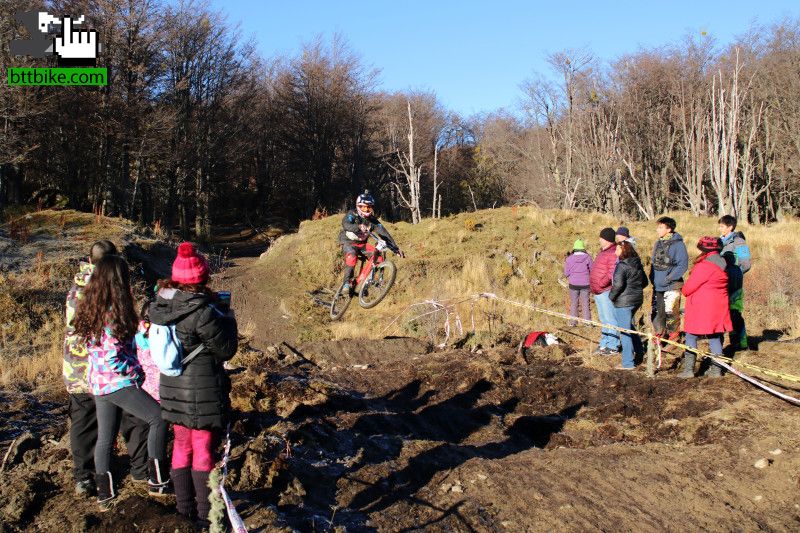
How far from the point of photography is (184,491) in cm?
414

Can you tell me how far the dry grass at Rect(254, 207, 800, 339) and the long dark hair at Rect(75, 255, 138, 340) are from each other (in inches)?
345

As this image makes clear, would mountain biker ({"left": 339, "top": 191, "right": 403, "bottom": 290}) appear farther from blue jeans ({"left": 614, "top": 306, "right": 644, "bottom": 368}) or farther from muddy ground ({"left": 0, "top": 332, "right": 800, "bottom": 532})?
blue jeans ({"left": 614, "top": 306, "right": 644, "bottom": 368})

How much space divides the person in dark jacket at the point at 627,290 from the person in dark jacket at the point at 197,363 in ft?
21.6

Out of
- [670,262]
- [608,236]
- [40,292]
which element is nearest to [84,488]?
[608,236]

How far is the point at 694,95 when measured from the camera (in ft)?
125

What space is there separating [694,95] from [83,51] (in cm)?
3188

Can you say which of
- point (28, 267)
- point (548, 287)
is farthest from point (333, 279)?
point (28, 267)

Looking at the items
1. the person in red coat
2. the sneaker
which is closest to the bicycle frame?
the person in red coat

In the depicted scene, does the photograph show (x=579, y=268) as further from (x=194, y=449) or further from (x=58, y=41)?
(x=58, y=41)

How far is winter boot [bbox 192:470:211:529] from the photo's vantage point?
4016mm

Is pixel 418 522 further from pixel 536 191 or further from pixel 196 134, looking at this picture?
pixel 536 191

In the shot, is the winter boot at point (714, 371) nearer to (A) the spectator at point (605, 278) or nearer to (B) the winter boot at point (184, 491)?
(A) the spectator at point (605, 278)

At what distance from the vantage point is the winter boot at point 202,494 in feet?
13.2

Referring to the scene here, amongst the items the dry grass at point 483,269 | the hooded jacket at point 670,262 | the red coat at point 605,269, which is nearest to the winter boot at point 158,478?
the red coat at point 605,269
